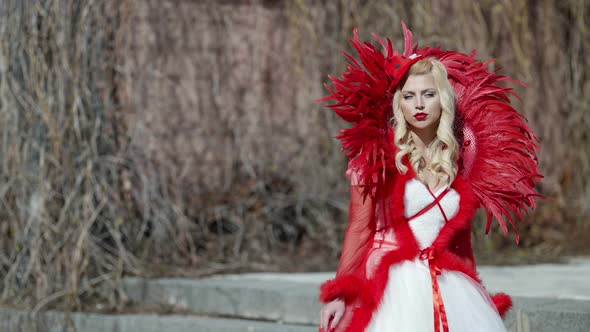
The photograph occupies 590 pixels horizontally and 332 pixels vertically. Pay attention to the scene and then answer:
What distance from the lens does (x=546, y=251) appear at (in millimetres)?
6113

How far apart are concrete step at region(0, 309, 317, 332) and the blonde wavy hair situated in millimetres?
1779

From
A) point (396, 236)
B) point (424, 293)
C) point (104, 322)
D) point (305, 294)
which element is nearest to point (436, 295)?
point (424, 293)

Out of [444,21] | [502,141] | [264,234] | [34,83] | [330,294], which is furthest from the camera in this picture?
[444,21]

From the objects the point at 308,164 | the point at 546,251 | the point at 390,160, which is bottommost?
the point at 546,251

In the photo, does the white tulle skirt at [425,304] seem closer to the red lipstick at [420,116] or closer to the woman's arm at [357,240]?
the woman's arm at [357,240]

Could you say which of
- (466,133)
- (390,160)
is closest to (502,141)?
(466,133)

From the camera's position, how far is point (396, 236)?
2686mm

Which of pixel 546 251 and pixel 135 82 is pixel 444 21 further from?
pixel 135 82

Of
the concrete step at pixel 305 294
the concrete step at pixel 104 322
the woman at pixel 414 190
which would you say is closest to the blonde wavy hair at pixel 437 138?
the woman at pixel 414 190

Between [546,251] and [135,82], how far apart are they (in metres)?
3.03

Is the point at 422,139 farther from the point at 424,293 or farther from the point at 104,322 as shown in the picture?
the point at 104,322

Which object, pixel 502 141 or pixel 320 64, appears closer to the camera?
pixel 502 141

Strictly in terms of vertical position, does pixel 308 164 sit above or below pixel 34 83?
below

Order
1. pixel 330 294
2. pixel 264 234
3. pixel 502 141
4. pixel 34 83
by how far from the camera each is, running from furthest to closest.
Result: 1. pixel 264 234
2. pixel 34 83
3. pixel 502 141
4. pixel 330 294
